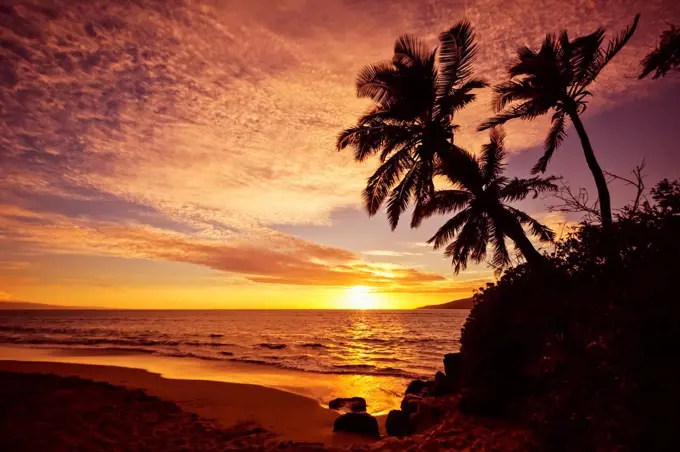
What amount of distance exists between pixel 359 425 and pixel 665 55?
10.7 m

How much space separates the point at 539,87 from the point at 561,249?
6.81m

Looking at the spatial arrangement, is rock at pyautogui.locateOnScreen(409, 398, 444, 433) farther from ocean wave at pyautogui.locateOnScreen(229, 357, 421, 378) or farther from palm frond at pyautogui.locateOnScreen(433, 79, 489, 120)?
ocean wave at pyautogui.locateOnScreen(229, 357, 421, 378)

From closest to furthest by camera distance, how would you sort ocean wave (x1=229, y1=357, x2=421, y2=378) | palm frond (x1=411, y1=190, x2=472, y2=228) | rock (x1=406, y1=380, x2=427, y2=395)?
rock (x1=406, y1=380, x2=427, y2=395) < palm frond (x1=411, y1=190, x2=472, y2=228) < ocean wave (x1=229, y1=357, x2=421, y2=378)

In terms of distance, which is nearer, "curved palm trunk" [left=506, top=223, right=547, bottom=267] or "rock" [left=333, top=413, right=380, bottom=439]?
"rock" [left=333, top=413, right=380, bottom=439]

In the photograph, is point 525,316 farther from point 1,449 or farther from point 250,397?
point 1,449

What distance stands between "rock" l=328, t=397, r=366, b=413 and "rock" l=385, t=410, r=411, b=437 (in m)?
2.57

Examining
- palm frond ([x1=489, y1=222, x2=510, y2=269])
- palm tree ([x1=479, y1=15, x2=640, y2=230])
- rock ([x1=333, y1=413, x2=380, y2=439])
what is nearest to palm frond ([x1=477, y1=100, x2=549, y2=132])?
palm tree ([x1=479, y1=15, x2=640, y2=230])

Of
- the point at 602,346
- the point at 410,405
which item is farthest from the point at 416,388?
the point at 602,346

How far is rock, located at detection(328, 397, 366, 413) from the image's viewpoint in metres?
11.5

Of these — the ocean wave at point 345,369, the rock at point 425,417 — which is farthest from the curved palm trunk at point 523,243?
the ocean wave at point 345,369

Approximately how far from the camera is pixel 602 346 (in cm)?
421

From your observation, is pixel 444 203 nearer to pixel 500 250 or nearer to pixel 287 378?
pixel 500 250

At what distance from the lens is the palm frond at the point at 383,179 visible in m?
13.1

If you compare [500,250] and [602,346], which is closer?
[602,346]
